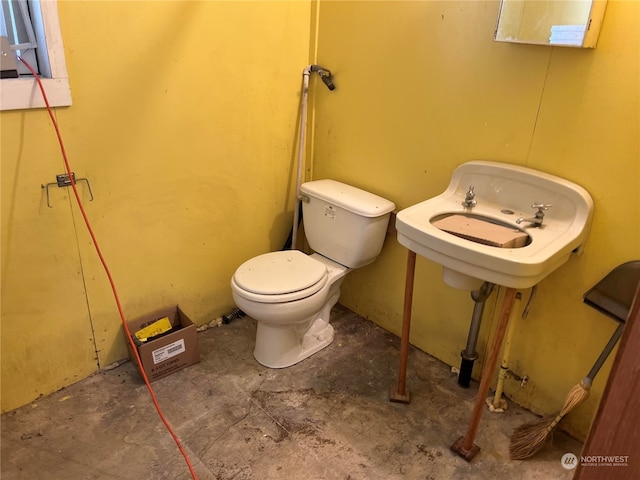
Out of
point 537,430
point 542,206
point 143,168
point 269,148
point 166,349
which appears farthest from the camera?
point 269,148

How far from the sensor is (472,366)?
198cm

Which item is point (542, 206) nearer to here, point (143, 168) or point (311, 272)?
point (311, 272)

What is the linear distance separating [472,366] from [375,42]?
139 centimetres

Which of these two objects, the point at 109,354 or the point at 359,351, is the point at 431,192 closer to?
the point at 359,351

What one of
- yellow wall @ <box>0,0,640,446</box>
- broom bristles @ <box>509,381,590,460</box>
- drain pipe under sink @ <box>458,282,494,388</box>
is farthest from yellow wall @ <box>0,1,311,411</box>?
broom bristles @ <box>509,381,590,460</box>

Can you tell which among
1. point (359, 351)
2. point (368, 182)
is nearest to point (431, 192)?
point (368, 182)

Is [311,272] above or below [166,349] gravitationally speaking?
above

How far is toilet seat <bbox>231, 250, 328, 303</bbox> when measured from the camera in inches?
73.5

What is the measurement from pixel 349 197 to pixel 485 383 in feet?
3.09

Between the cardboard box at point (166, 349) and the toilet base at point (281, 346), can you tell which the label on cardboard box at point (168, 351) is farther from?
the toilet base at point (281, 346)

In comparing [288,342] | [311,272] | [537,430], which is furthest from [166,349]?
[537,430]

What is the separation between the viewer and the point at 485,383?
1532mm

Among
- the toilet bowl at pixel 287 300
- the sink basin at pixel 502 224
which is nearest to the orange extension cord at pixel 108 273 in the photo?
the toilet bowl at pixel 287 300

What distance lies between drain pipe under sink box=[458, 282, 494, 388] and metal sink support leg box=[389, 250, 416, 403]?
232mm
